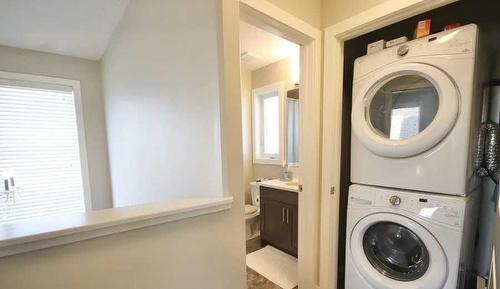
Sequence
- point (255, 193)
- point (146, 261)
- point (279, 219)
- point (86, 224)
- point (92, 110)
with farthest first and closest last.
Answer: point (255, 193) → point (92, 110) → point (279, 219) → point (146, 261) → point (86, 224)

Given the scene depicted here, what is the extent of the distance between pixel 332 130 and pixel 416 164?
1.65 ft

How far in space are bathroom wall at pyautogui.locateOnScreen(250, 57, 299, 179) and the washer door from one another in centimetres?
116

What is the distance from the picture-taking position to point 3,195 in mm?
2064

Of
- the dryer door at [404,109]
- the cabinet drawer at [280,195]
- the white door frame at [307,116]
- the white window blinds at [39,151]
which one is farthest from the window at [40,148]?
the dryer door at [404,109]

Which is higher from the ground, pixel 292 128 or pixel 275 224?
pixel 292 128

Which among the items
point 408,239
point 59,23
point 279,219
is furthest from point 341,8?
point 59,23

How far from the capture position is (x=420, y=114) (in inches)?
44.7

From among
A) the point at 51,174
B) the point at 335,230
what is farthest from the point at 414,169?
the point at 51,174

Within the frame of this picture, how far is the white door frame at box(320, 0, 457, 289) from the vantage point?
4.26ft

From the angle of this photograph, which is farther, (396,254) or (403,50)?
(396,254)

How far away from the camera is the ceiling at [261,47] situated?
6.55 ft

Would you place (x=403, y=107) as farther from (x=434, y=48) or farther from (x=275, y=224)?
(x=275, y=224)

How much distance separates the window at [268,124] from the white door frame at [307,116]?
3.54 ft

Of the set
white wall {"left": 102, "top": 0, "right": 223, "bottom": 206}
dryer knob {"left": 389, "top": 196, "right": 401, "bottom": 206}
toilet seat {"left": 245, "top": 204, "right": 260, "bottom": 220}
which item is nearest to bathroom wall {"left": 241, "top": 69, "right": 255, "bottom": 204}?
toilet seat {"left": 245, "top": 204, "right": 260, "bottom": 220}
